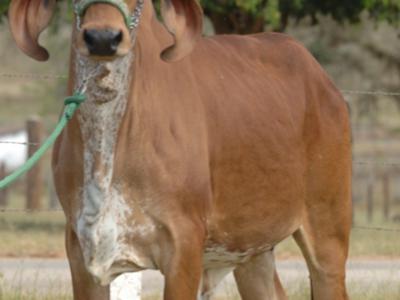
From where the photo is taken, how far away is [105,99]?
7.05 meters

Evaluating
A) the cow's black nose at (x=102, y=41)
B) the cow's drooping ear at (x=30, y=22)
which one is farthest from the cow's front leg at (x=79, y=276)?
the cow's black nose at (x=102, y=41)

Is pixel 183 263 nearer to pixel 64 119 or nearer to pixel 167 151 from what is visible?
pixel 167 151

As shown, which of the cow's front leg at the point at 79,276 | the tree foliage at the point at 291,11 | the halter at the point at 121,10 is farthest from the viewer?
the tree foliage at the point at 291,11

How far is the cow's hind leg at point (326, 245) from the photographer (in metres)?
8.55

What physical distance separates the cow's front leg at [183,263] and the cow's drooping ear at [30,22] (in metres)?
1.06

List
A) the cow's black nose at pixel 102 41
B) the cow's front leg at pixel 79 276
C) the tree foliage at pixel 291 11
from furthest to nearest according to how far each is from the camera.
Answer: the tree foliage at pixel 291 11, the cow's front leg at pixel 79 276, the cow's black nose at pixel 102 41

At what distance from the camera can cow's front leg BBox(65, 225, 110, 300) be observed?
7.30 meters

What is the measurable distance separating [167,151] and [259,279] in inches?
79.7

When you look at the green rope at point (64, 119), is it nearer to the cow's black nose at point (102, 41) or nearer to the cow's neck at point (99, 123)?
the cow's neck at point (99, 123)

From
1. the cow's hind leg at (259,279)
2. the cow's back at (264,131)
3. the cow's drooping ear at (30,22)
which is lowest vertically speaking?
the cow's hind leg at (259,279)

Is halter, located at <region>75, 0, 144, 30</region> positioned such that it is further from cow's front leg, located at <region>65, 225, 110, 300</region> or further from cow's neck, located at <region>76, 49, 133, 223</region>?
cow's front leg, located at <region>65, 225, 110, 300</region>

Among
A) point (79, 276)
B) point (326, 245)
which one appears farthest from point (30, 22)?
point (326, 245)

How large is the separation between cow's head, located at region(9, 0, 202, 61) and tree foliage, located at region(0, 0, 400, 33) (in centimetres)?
Answer: 1055

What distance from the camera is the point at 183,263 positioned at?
711 centimetres
